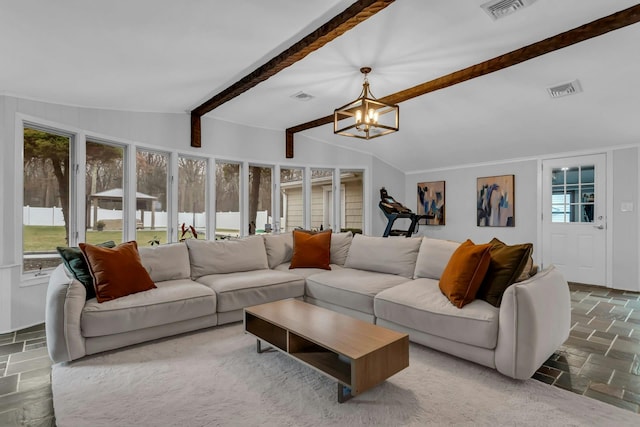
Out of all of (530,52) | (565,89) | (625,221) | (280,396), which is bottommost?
(280,396)

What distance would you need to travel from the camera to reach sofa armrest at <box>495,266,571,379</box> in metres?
2.17

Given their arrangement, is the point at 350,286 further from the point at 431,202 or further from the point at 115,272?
the point at 431,202

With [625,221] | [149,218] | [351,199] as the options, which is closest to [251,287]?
[149,218]

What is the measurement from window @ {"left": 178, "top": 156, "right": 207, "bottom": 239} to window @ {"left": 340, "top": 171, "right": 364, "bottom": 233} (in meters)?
2.69

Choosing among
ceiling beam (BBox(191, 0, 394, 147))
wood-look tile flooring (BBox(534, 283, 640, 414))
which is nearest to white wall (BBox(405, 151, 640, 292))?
wood-look tile flooring (BBox(534, 283, 640, 414))

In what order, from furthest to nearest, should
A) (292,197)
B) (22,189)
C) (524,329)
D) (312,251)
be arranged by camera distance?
1. (292,197)
2. (312,251)
3. (22,189)
4. (524,329)

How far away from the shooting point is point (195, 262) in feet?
12.2

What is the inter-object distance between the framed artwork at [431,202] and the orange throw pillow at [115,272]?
524 cm

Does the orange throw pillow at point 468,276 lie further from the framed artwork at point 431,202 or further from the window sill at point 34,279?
the framed artwork at point 431,202

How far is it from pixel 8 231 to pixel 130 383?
2.19 metres

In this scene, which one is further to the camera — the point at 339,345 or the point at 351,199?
the point at 351,199

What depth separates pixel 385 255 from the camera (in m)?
3.81

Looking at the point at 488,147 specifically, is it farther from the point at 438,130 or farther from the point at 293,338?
the point at 293,338

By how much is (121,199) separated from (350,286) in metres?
3.20
